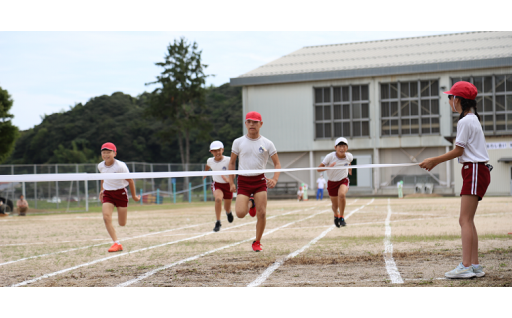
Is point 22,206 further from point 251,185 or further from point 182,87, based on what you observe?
point 182,87

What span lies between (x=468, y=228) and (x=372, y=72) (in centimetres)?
4206

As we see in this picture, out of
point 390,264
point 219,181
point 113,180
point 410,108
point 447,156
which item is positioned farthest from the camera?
point 410,108

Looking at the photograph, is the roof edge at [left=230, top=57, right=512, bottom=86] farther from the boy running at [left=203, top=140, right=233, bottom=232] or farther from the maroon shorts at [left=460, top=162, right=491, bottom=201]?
the maroon shorts at [left=460, top=162, right=491, bottom=201]

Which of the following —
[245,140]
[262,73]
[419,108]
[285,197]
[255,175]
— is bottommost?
[285,197]

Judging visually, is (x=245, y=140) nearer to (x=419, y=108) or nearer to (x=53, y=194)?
(x=53, y=194)

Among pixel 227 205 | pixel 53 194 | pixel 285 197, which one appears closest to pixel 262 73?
pixel 285 197

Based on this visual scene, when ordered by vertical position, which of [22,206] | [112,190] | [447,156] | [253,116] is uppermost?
[253,116]

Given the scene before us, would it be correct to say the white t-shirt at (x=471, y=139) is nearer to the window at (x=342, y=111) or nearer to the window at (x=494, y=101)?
the window at (x=494, y=101)

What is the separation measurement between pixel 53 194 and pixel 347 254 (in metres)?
28.1

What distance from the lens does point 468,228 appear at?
610 centimetres

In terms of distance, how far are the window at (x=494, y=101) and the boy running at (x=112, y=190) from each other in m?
38.7

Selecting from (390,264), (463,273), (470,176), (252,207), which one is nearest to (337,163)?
(252,207)

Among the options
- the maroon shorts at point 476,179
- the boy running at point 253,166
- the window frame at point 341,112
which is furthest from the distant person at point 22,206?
the maroon shorts at point 476,179

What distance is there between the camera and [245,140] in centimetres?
900
